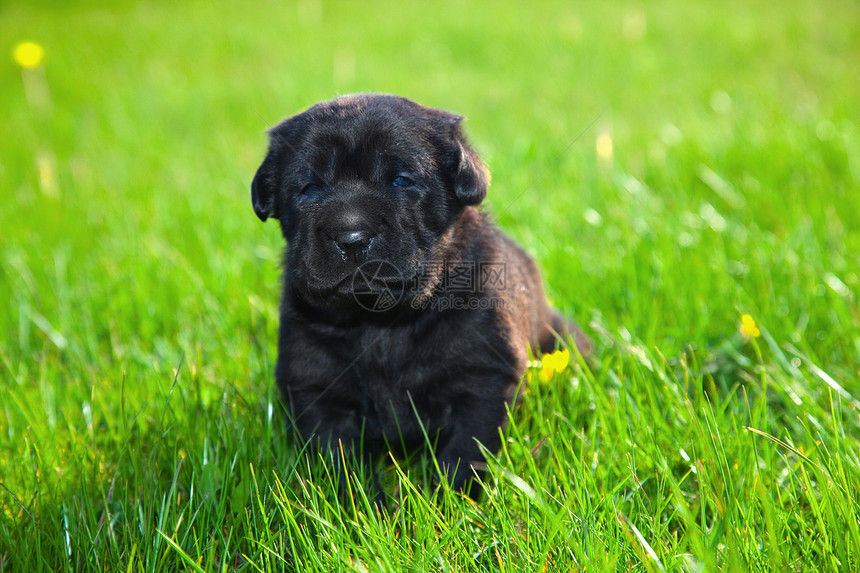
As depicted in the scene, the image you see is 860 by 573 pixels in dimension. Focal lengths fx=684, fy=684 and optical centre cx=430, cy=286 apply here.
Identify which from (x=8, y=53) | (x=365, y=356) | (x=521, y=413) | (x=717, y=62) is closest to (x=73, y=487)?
(x=365, y=356)

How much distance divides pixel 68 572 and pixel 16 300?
2.34 metres

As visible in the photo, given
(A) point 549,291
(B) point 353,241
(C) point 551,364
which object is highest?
(B) point 353,241

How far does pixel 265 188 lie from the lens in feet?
7.86

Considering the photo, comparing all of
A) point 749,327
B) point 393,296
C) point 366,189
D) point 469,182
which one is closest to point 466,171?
point 469,182

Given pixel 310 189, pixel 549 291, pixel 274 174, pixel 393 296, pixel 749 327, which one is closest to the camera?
pixel 393 296

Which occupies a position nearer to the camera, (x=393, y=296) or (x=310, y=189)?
(x=393, y=296)

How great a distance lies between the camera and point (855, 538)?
1503 millimetres

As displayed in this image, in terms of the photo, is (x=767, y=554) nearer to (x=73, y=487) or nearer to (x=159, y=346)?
(x=73, y=487)

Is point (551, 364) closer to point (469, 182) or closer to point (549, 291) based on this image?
point (469, 182)

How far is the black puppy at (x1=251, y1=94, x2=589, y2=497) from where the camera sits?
2.08 metres

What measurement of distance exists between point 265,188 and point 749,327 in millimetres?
1843

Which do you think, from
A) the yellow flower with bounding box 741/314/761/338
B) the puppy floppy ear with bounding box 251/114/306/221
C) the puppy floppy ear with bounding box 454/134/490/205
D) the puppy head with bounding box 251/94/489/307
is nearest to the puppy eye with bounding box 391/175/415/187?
the puppy head with bounding box 251/94/489/307

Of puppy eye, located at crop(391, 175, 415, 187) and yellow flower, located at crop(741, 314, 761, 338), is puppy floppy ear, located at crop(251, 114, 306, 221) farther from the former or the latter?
yellow flower, located at crop(741, 314, 761, 338)

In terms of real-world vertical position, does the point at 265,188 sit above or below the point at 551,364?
above
